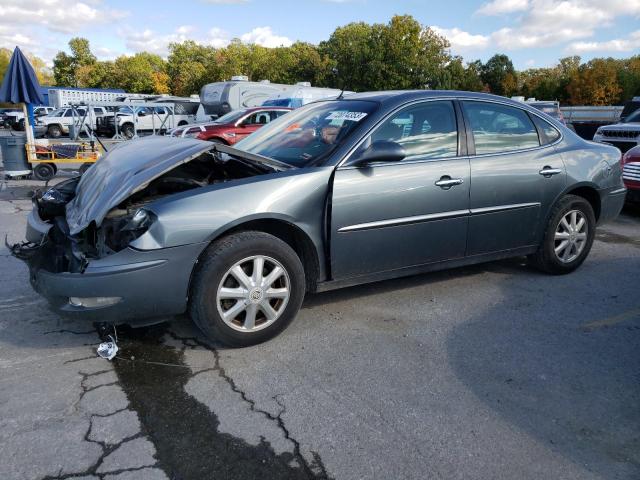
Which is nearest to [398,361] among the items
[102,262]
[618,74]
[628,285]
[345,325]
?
[345,325]

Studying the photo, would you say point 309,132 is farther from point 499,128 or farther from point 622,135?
point 622,135

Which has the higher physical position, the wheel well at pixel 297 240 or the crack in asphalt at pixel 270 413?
the wheel well at pixel 297 240

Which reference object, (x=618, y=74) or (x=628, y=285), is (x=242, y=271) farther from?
(x=618, y=74)

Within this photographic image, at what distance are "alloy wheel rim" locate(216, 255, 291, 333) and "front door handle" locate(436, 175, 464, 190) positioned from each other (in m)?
1.38

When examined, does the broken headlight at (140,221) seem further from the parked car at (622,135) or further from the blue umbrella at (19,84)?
the parked car at (622,135)

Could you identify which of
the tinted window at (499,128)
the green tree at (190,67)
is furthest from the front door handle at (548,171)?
the green tree at (190,67)

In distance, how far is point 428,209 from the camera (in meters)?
3.82

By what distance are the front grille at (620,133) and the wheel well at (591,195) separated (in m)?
7.03

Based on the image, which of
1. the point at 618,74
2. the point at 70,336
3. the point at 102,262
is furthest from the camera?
the point at 618,74

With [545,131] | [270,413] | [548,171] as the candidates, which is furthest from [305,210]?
[545,131]

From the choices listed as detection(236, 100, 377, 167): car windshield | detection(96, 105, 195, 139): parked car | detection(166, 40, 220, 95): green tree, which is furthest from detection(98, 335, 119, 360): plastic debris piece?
detection(166, 40, 220, 95): green tree

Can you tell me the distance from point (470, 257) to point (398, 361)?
53.6 inches

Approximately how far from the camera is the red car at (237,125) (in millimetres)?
13375

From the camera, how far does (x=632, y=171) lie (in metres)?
7.83
